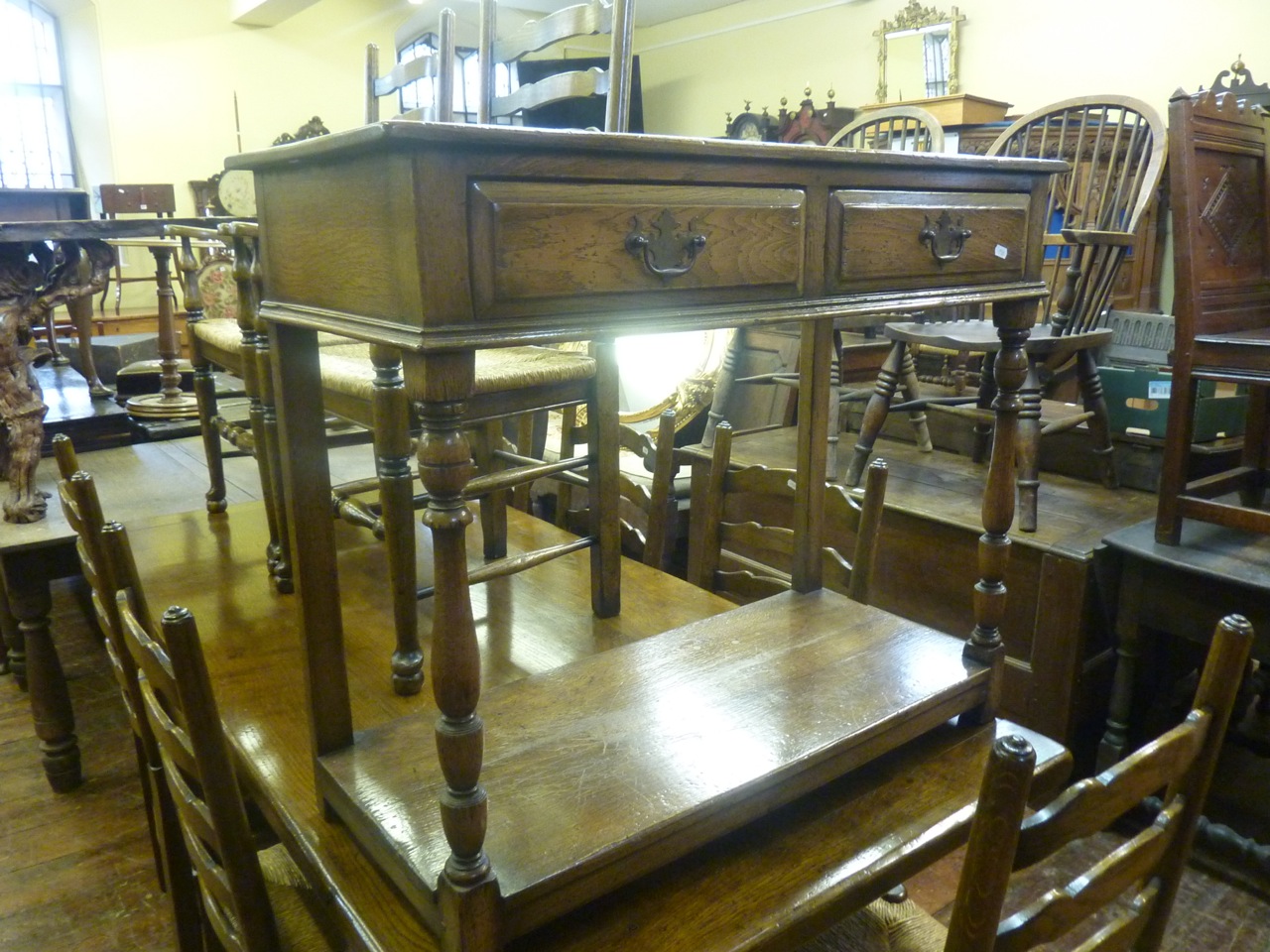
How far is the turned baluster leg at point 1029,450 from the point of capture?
2.17 meters

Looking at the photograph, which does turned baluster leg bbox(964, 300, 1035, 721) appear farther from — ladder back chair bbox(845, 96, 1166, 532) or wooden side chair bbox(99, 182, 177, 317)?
wooden side chair bbox(99, 182, 177, 317)

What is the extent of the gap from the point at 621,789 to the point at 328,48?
8178 millimetres

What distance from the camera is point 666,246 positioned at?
903 millimetres

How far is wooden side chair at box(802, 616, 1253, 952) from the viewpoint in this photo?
0.60 metres

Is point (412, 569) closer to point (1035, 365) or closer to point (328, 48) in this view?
point (1035, 365)

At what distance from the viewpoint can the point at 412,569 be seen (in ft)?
4.72

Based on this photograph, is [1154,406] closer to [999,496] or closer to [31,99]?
[999,496]

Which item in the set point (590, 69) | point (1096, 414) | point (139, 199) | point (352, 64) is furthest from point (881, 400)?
point (352, 64)

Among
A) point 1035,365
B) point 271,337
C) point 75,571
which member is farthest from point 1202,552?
point 75,571

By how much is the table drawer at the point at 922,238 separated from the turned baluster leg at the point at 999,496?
70 millimetres

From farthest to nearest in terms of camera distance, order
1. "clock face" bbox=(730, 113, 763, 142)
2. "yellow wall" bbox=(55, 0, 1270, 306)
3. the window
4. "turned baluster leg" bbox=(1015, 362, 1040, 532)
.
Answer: the window < "clock face" bbox=(730, 113, 763, 142) < "yellow wall" bbox=(55, 0, 1270, 306) < "turned baluster leg" bbox=(1015, 362, 1040, 532)

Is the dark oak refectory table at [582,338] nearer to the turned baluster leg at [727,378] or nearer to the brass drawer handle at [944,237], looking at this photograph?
the brass drawer handle at [944,237]

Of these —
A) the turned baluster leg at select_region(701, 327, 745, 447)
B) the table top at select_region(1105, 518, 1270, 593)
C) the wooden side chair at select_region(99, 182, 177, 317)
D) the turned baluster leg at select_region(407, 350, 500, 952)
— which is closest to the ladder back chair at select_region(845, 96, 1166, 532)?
the table top at select_region(1105, 518, 1270, 593)

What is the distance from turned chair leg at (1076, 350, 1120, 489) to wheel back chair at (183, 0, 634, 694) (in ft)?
4.34
